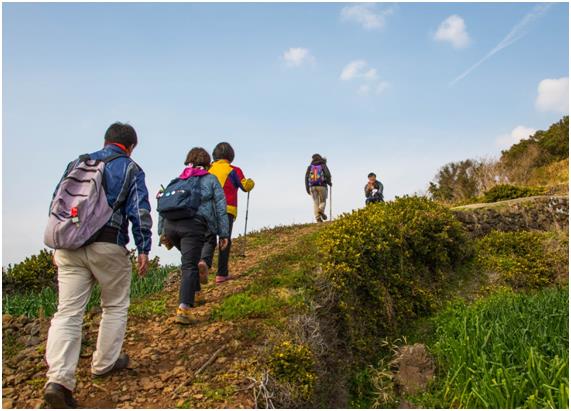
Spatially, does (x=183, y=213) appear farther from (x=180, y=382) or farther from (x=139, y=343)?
(x=180, y=382)

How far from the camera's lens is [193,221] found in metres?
6.26

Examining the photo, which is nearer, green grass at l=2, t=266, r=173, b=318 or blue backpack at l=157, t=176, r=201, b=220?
blue backpack at l=157, t=176, r=201, b=220

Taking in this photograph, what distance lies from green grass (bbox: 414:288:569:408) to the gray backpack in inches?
156

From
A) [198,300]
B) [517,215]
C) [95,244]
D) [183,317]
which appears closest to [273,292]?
[198,300]

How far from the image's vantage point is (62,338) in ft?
14.0

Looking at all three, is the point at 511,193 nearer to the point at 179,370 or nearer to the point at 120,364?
the point at 179,370

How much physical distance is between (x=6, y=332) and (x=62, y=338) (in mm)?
2532

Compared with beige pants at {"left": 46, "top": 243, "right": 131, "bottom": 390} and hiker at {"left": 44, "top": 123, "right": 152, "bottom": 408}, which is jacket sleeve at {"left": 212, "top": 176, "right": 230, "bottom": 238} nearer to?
hiker at {"left": 44, "top": 123, "right": 152, "bottom": 408}

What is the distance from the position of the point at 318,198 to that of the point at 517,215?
5.46 m

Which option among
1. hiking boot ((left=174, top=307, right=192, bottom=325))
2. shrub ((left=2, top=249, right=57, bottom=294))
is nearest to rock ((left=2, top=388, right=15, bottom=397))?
hiking boot ((left=174, top=307, right=192, bottom=325))

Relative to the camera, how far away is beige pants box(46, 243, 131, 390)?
4.23m

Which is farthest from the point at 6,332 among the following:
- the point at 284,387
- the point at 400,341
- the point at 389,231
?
the point at 389,231

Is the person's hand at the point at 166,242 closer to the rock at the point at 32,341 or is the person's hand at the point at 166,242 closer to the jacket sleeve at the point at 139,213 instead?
the jacket sleeve at the point at 139,213

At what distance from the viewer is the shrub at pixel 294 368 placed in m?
4.93
